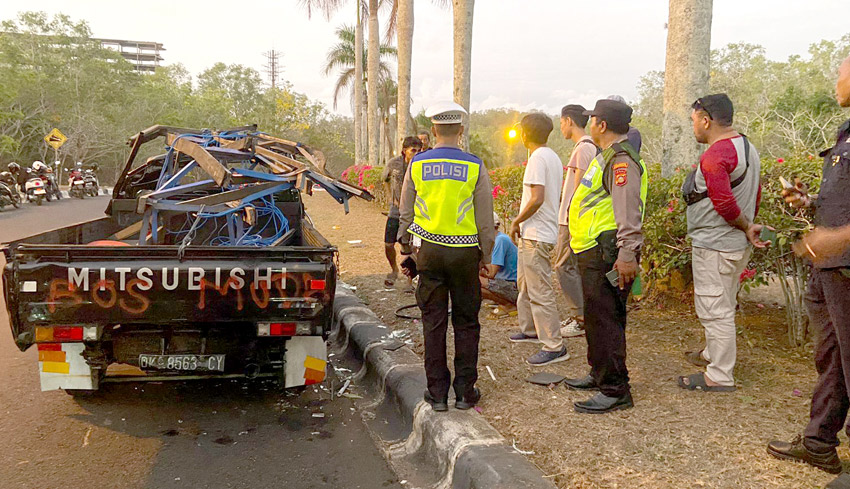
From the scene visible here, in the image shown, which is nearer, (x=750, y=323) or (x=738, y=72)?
(x=750, y=323)

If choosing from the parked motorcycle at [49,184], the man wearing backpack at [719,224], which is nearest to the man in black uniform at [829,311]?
the man wearing backpack at [719,224]

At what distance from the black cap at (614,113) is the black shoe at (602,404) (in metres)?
1.64

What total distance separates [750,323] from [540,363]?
83.3 inches

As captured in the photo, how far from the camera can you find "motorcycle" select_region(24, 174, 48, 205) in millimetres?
19422

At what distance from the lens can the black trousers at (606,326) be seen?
140 inches

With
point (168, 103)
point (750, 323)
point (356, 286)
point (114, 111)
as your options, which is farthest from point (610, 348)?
point (168, 103)

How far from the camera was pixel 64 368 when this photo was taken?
3914mm

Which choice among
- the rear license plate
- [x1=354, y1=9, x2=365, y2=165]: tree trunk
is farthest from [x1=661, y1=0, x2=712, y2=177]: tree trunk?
[x1=354, y1=9, x2=365, y2=165]: tree trunk

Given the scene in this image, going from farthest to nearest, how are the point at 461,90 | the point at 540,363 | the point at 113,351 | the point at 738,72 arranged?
the point at 738,72 → the point at 461,90 → the point at 540,363 → the point at 113,351

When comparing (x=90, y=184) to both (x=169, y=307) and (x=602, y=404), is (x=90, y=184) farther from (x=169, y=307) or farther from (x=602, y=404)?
(x=602, y=404)

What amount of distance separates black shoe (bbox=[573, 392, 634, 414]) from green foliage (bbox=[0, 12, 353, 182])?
32174mm

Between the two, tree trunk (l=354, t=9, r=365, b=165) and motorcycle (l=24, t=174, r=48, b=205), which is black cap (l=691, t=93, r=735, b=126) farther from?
tree trunk (l=354, t=9, r=365, b=165)

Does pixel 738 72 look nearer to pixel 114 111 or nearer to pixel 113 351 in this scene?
pixel 113 351

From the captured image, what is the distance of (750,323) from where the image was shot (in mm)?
5219
